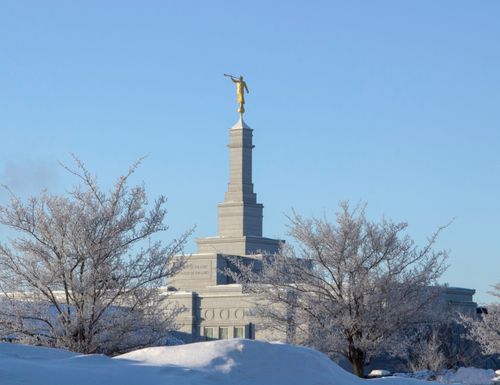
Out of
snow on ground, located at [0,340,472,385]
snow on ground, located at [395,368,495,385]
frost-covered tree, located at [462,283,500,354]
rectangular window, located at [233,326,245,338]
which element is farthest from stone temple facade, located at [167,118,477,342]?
snow on ground, located at [0,340,472,385]

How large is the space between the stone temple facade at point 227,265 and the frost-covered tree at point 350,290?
126 ft

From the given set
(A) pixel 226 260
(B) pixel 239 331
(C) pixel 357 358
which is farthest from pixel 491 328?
(A) pixel 226 260

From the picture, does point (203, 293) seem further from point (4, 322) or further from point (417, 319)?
point (4, 322)

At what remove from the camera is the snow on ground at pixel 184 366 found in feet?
40.4

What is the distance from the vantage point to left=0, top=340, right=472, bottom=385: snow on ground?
12312mm

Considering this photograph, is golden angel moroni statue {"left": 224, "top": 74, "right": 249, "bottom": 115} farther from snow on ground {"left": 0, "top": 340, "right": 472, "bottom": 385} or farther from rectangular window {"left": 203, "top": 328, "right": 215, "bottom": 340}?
snow on ground {"left": 0, "top": 340, "right": 472, "bottom": 385}

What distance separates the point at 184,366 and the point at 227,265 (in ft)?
208

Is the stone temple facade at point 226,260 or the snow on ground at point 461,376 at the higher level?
the stone temple facade at point 226,260

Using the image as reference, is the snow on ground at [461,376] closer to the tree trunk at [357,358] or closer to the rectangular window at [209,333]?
the tree trunk at [357,358]

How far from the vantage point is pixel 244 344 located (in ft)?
46.5

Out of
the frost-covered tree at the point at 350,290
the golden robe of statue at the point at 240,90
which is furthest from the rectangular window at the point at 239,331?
the frost-covered tree at the point at 350,290

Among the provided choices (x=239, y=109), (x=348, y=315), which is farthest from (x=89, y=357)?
(x=239, y=109)

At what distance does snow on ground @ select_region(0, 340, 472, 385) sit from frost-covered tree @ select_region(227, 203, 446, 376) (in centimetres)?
1507

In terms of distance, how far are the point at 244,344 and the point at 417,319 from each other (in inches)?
697
